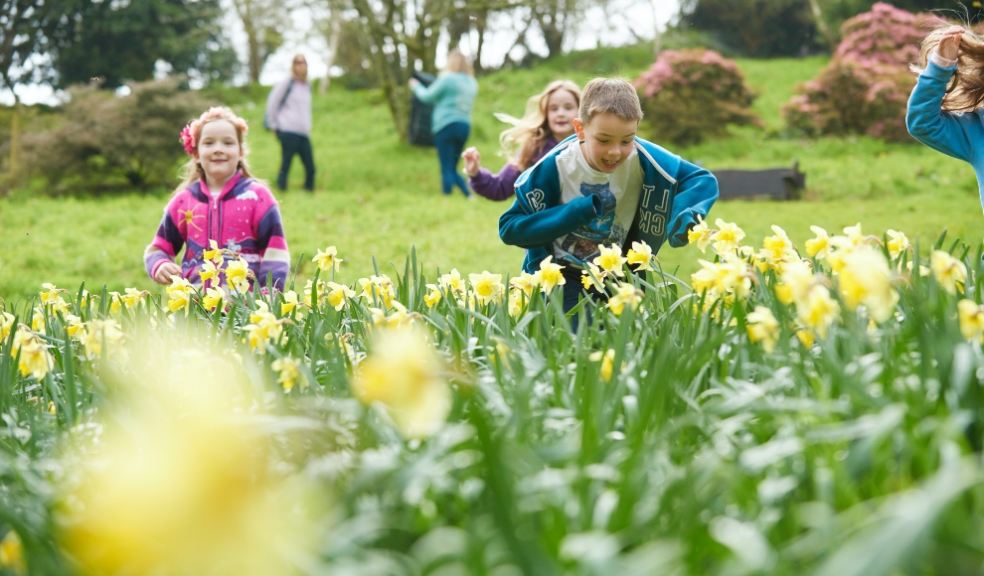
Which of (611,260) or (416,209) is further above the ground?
(611,260)

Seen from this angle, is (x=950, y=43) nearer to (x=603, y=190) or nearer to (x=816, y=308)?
(x=603, y=190)

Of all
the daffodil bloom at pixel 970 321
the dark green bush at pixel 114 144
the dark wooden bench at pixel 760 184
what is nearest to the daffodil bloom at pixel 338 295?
the daffodil bloom at pixel 970 321

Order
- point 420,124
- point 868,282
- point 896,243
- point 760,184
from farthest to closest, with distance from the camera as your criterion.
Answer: point 420,124, point 760,184, point 896,243, point 868,282

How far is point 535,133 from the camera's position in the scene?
18.5 ft

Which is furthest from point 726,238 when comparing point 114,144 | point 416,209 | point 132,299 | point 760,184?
point 114,144

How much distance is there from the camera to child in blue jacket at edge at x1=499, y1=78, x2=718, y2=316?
12.2 ft

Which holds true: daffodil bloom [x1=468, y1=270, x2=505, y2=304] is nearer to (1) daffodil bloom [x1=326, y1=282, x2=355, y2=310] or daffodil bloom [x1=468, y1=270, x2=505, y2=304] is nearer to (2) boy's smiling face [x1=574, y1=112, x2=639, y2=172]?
(1) daffodil bloom [x1=326, y1=282, x2=355, y2=310]

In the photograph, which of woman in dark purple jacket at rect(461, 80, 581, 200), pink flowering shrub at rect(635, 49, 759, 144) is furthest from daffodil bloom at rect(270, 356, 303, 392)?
pink flowering shrub at rect(635, 49, 759, 144)

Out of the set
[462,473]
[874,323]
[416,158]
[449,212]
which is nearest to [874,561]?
[462,473]

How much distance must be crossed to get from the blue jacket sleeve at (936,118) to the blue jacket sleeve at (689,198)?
2.57ft

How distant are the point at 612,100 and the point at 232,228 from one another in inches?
83.4

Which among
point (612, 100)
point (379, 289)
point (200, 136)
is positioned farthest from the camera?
point (200, 136)

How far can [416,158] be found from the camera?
50.7 feet

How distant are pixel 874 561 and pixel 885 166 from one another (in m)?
12.8
